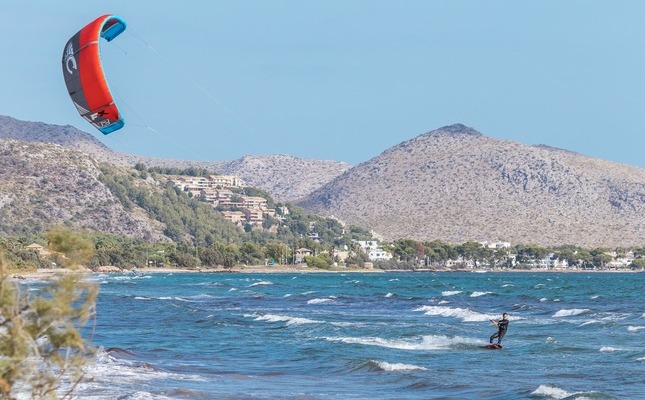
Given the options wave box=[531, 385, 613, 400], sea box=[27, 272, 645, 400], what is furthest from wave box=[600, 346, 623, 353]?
wave box=[531, 385, 613, 400]

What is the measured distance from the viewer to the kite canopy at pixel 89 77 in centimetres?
2561

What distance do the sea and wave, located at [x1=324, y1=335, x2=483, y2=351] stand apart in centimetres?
5

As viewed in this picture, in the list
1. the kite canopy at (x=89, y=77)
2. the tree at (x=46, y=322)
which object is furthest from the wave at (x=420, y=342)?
the tree at (x=46, y=322)

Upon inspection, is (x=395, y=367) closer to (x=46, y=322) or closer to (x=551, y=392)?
(x=551, y=392)

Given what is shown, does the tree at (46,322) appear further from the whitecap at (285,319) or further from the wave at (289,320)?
the whitecap at (285,319)

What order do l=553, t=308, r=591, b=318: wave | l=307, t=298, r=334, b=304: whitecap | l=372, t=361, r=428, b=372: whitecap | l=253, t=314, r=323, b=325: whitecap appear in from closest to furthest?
l=372, t=361, r=428, b=372: whitecap
l=253, t=314, r=323, b=325: whitecap
l=553, t=308, r=591, b=318: wave
l=307, t=298, r=334, b=304: whitecap

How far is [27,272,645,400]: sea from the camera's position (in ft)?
87.8

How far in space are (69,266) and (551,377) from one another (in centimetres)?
1904

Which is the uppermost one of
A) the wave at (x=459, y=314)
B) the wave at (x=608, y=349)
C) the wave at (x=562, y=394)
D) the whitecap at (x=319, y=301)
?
the whitecap at (x=319, y=301)

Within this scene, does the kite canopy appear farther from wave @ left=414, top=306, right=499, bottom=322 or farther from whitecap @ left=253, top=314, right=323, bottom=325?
wave @ left=414, top=306, right=499, bottom=322

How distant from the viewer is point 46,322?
12.5 meters

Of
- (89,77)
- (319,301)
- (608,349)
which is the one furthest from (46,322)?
(319,301)

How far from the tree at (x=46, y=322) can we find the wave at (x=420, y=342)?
83.1ft

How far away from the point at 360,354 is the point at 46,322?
22.8 metres
